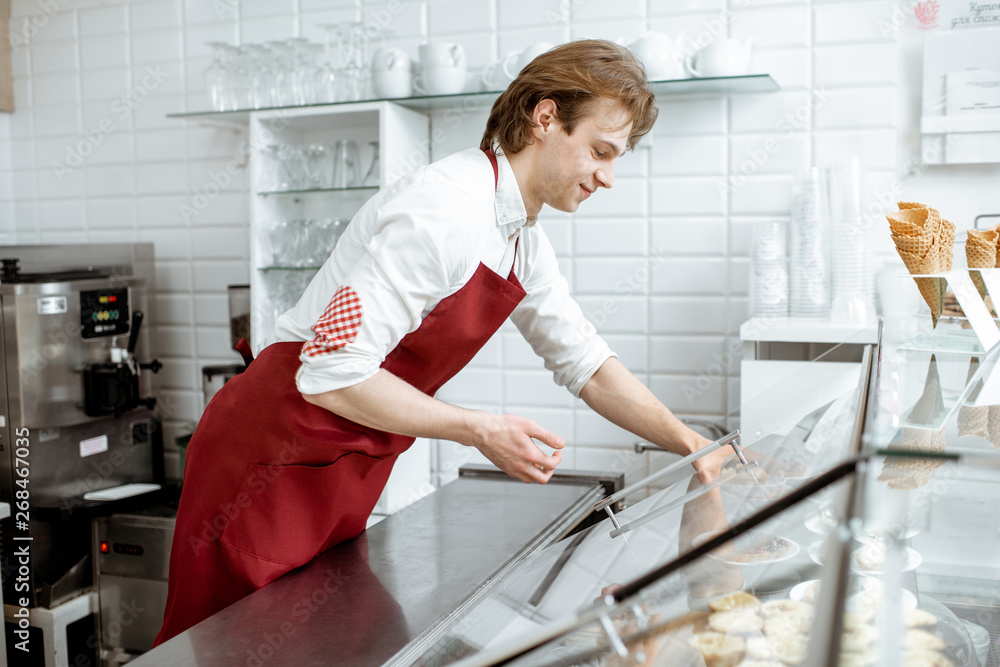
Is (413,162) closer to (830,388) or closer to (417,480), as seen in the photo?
(417,480)

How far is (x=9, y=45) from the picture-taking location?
123 inches

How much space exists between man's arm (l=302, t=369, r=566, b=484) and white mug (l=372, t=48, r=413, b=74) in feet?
4.69

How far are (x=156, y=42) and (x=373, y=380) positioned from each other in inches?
90.1

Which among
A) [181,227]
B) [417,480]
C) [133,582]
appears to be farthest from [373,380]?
→ [181,227]

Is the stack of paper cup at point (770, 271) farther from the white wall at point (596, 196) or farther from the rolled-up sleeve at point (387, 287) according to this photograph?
the rolled-up sleeve at point (387, 287)

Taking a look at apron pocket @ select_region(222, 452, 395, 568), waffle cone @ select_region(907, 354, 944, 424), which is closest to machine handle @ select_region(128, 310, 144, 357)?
apron pocket @ select_region(222, 452, 395, 568)

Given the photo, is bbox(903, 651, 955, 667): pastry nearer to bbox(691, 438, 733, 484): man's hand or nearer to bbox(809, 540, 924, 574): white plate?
bbox(809, 540, 924, 574): white plate

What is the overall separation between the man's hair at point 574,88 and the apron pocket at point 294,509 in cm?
64

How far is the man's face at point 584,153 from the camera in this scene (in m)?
1.40

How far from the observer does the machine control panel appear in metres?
2.51

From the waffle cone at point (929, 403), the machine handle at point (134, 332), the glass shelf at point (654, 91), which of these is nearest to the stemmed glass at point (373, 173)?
the glass shelf at point (654, 91)

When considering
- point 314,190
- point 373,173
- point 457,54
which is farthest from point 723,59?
point 314,190

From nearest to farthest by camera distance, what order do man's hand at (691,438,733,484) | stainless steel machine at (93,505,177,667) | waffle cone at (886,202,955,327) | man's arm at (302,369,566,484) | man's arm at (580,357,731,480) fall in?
man's hand at (691,438,733,484), man's arm at (302,369,566,484), waffle cone at (886,202,955,327), man's arm at (580,357,731,480), stainless steel machine at (93,505,177,667)

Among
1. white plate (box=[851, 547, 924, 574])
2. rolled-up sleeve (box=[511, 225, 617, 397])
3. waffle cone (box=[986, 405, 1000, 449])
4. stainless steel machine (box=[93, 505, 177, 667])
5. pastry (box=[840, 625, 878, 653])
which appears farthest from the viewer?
stainless steel machine (box=[93, 505, 177, 667])
